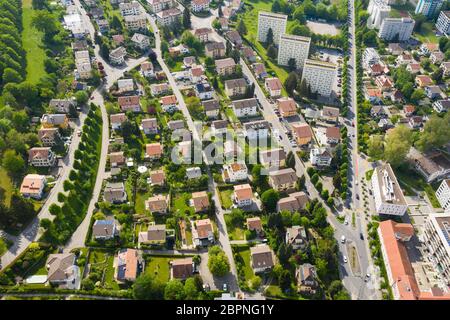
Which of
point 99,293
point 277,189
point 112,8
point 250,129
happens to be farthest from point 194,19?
point 99,293

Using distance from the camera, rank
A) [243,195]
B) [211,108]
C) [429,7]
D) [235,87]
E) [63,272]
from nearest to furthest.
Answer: [63,272] → [243,195] → [211,108] → [235,87] → [429,7]

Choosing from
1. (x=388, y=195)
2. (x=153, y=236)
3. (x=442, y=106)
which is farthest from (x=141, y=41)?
(x=442, y=106)

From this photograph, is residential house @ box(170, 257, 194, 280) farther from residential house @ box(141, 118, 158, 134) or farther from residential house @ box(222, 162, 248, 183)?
residential house @ box(141, 118, 158, 134)

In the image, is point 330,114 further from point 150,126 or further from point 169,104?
point 150,126

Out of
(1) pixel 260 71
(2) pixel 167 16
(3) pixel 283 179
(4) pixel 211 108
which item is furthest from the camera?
(2) pixel 167 16

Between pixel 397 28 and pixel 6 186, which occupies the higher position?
pixel 397 28

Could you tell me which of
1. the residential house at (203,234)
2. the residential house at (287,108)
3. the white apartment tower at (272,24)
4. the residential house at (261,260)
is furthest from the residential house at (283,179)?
the white apartment tower at (272,24)

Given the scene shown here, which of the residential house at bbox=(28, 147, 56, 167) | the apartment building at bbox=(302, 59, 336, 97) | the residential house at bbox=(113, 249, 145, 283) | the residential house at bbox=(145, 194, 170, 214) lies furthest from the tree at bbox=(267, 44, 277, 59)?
the residential house at bbox=(113, 249, 145, 283)

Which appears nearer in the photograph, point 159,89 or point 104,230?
point 104,230
